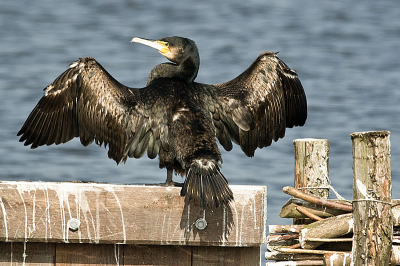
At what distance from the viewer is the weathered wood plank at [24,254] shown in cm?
352

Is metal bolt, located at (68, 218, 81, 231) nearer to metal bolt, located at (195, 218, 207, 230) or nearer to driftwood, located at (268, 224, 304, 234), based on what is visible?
metal bolt, located at (195, 218, 207, 230)

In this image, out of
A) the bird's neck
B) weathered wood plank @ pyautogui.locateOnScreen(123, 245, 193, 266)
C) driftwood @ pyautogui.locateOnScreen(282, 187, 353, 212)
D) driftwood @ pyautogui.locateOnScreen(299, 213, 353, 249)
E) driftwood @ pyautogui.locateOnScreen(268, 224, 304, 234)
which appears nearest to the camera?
weathered wood plank @ pyautogui.locateOnScreen(123, 245, 193, 266)

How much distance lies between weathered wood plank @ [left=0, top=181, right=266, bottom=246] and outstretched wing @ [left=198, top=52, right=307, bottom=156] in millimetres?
1705

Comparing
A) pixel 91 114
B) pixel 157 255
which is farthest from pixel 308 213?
pixel 91 114

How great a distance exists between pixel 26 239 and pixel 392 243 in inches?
98.1

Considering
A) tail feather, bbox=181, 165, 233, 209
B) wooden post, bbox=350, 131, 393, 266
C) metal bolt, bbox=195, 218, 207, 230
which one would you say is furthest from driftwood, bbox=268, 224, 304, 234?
metal bolt, bbox=195, 218, 207, 230

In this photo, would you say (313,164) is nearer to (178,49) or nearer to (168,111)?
(168,111)

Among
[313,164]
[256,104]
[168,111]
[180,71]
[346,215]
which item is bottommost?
[346,215]

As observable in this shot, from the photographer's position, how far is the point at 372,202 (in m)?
4.37

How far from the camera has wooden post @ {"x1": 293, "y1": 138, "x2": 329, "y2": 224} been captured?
537cm

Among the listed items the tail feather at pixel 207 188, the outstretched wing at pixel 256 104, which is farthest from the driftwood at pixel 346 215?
the tail feather at pixel 207 188

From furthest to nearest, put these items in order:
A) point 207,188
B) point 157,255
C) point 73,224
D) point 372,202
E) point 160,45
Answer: point 160,45 < point 372,202 < point 207,188 < point 157,255 < point 73,224

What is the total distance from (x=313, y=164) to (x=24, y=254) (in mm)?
2602

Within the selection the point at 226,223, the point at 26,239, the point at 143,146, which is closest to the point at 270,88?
the point at 143,146
